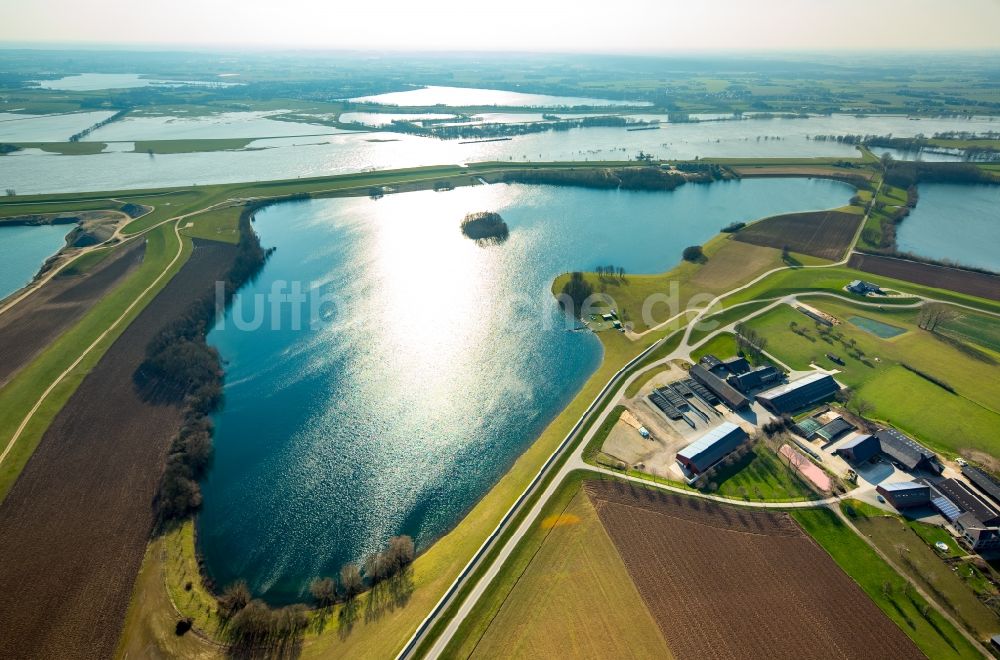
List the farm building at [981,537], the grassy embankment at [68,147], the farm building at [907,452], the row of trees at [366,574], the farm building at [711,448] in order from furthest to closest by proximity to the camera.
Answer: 1. the grassy embankment at [68,147]
2. the farm building at [711,448]
3. the farm building at [907,452]
4. the farm building at [981,537]
5. the row of trees at [366,574]

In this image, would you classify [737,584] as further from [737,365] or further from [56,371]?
[56,371]

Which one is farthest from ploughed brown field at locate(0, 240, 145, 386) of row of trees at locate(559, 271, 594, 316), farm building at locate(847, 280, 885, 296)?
farm building at locate(847, 280, 885, 296)

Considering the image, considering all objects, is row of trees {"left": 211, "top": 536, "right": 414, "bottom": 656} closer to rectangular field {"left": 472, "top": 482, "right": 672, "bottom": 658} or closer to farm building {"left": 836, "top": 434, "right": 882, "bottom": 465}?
rectangular field {"left": 472, "top": 482, "right": 672, "bottom": 658}

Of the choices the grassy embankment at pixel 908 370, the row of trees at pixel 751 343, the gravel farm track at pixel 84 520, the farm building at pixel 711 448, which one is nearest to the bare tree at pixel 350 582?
the gravel farm track at pixel 84 520

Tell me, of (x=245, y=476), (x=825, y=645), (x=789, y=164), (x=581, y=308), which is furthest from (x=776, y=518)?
(x=789, y=164)

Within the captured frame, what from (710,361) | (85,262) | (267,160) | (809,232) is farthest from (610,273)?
(267,160)

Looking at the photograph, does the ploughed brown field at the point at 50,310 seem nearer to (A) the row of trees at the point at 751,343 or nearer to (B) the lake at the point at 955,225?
(A) the row of trees at the point at 751,343

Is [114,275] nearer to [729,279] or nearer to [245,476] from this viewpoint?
[245,476]
